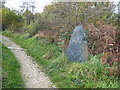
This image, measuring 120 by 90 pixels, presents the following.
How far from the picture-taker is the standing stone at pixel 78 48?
7.12 meters

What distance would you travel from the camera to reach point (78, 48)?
23.9 ft

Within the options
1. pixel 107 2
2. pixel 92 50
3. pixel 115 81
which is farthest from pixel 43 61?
pixel 107 2

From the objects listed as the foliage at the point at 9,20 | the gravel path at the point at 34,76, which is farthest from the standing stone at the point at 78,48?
the foliage at the point at 9,20

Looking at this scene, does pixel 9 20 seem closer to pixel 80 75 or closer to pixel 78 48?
pixel 78 48

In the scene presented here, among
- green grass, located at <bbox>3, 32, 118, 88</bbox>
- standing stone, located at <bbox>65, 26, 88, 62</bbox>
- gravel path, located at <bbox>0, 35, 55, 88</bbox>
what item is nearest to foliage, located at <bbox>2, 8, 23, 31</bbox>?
gravel path, located at <bbox>0, 35, 55, 88</bbox>

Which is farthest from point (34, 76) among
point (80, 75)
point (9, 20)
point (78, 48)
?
point (9, 20)

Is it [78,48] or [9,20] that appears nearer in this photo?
[78,48]

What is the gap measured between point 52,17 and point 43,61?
459 cm

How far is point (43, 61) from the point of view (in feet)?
27.7

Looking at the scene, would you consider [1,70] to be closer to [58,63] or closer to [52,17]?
[58,63]

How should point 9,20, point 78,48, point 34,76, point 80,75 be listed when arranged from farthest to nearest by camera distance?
1. point 9,20
2. point 78,48
3. point 34,76
4. point 80,75

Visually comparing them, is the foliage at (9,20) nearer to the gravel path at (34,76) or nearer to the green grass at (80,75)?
the gravel path at (34,76)

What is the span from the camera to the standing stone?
23.4ft

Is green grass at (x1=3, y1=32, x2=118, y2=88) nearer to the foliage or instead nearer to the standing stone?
the standing stone
